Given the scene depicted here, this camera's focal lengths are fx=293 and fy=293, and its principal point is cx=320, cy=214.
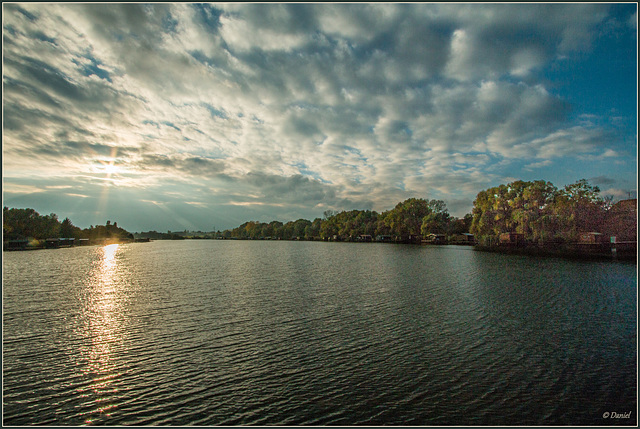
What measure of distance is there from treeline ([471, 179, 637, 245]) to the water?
71.3 meters

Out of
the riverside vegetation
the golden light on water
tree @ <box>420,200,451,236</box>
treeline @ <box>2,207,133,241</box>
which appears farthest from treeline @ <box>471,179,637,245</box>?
treeline @ <box>2,207,133,241</box>

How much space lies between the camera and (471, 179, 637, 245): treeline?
279 ft

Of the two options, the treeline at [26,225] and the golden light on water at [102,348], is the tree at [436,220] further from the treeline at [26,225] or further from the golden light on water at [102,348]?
the treeline at [26,225]

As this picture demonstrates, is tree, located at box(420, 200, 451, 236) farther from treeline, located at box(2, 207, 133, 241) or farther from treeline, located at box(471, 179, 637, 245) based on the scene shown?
treeline, located at box(2, 207, 133, 241)

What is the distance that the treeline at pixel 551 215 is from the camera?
85062mm

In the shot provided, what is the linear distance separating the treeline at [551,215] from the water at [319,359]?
71338mm

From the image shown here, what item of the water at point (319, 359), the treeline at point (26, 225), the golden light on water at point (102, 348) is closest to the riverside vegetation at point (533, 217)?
the treeline at point (26, 225)

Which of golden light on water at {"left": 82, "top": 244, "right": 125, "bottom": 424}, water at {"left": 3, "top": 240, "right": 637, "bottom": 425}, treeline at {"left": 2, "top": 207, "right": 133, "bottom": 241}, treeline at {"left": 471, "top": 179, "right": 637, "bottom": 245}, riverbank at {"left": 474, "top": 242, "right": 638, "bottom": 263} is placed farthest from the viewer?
treeline at {"left": 2, "top": 207, "right": 133, "bottom": 241}

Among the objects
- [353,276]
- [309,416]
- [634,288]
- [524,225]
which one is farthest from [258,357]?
[524,225]

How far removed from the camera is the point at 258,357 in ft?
53.4

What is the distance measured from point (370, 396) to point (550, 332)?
16030 mm

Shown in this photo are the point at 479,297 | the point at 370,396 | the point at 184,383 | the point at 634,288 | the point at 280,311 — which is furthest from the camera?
the point at 634,288

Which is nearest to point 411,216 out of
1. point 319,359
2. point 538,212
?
point 538,212

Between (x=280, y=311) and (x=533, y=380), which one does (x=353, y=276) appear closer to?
(x=280, y=311)
